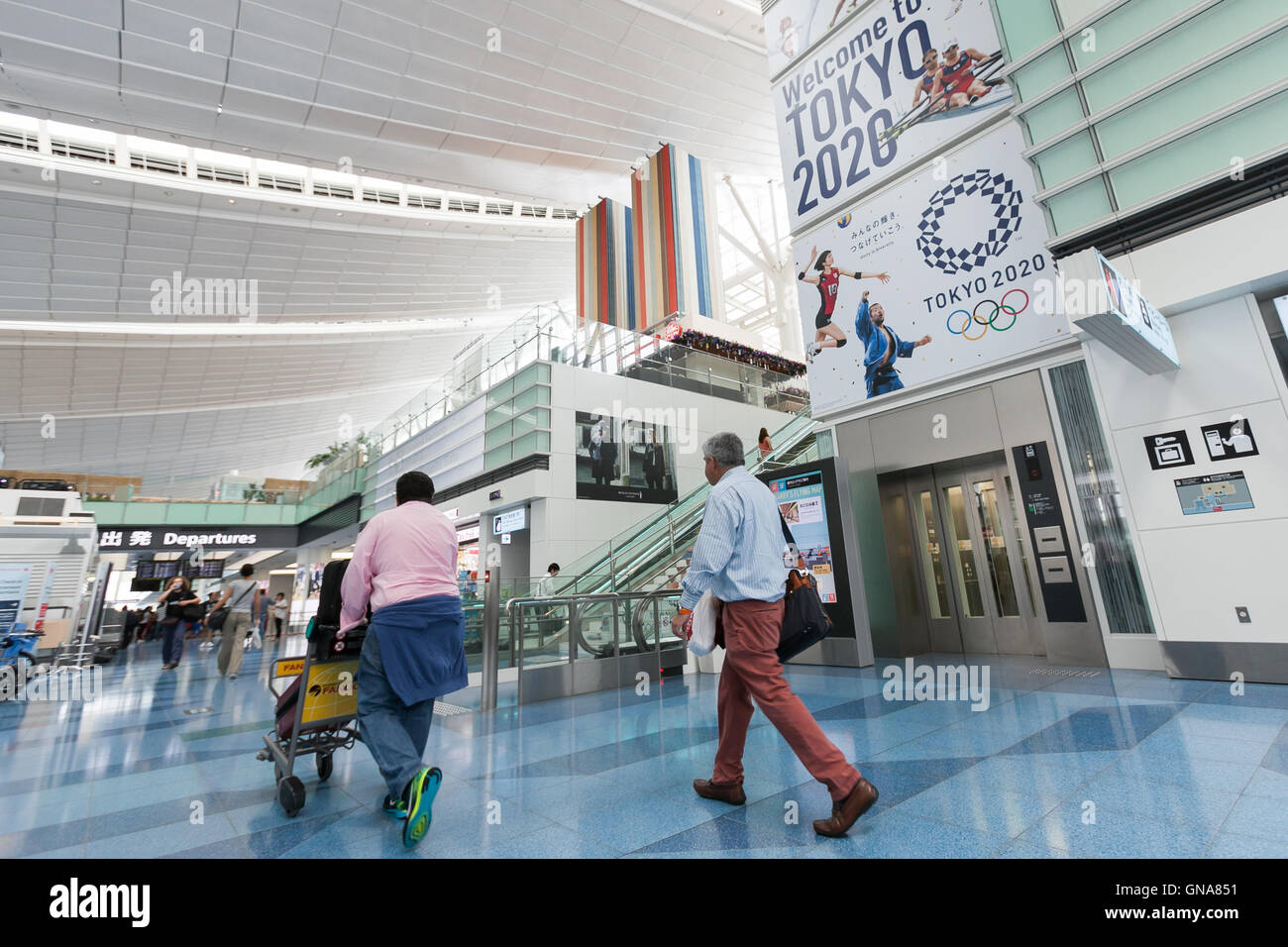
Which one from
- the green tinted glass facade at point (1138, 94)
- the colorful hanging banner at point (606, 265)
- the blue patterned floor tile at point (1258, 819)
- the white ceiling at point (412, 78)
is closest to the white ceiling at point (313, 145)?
the white ceiling at point (412, 78)

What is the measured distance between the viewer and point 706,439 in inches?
310

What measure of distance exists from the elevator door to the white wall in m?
1.58

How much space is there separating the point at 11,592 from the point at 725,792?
42.6 ft

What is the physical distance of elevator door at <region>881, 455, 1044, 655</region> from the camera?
6.69 meters

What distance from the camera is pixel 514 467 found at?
1420cm

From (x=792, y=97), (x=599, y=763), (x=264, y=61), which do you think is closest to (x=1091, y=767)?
(x=599, y=763)

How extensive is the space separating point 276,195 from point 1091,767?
1993 centimetres

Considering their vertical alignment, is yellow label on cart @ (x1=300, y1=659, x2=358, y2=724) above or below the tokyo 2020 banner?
below

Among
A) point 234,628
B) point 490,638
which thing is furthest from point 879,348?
point 234,628

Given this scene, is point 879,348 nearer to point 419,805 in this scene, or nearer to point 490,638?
point 490,638

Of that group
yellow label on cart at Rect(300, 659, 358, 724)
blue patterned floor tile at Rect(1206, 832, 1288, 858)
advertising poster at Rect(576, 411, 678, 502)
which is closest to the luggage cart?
yellow label on cart at Rect(300, 659, 358, 724)

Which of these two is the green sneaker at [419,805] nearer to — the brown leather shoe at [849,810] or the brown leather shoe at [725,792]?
the brown leather shoe at [725,792]

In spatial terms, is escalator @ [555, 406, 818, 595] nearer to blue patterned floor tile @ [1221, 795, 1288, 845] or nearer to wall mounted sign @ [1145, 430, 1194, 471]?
wall mounted sign @ [1145, 430, 1194, 471]
